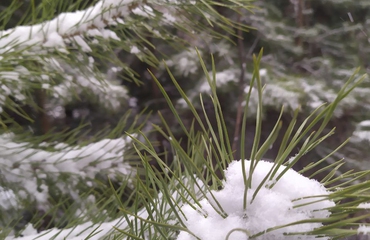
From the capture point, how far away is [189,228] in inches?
8.4

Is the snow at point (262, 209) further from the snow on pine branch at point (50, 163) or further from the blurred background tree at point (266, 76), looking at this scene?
the blurred background tree at point (266, 76)

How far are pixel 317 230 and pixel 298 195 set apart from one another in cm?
2

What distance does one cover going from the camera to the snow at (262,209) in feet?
0.64

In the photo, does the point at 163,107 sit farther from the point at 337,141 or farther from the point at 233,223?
the point at 233,223

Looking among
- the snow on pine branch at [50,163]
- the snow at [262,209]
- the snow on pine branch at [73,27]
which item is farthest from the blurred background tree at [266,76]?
the snow at [262,209]

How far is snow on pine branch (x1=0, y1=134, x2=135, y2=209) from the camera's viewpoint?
71 centimetres

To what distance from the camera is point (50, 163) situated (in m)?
0.72

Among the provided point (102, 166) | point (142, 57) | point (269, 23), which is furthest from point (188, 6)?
point (269, 23)

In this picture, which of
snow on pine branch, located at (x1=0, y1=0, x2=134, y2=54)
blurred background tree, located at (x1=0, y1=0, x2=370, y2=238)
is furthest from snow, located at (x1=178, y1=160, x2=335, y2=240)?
blurred background tree, located at (x1=0, y1=0, x2=370, y2=238)

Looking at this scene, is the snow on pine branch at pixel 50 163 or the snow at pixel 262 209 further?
the snow on pine branch at pixel 50 163

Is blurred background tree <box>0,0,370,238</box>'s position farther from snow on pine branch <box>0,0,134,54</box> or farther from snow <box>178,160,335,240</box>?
snow <box>178,160,335,240</box>

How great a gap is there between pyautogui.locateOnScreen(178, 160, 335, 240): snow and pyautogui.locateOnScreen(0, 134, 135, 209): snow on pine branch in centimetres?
51

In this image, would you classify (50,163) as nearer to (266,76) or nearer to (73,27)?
(73,27)

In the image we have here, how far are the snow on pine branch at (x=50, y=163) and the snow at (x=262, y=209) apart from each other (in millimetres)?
511
